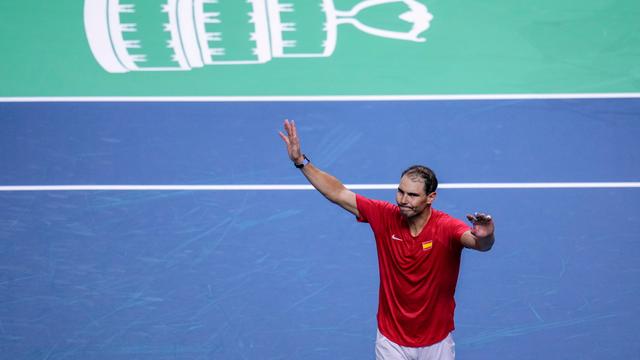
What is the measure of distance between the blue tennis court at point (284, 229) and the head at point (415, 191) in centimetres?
156

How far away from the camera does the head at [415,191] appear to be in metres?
3.62

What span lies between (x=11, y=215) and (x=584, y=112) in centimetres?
387

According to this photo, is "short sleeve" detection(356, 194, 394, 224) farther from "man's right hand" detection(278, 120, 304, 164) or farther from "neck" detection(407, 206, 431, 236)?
"man's right hand" detection(278, 120, 304, 164)

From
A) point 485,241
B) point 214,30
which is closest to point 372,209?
point 485,241

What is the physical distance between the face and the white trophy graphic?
1933 millimetres

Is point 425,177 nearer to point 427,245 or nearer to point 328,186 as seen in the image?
point 427,245

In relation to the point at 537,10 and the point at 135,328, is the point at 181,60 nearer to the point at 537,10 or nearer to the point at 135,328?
the point at 135,328

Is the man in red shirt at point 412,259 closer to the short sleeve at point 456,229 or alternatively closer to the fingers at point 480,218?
the short sleeve at point 456,229

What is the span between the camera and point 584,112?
5.23m

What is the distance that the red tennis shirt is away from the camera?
369cm

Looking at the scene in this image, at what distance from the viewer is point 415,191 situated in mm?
3613

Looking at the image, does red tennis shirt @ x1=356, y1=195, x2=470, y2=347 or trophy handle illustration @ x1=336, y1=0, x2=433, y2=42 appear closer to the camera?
red tennis shirt @ x1=356, y1=195, x2=470, y2=347

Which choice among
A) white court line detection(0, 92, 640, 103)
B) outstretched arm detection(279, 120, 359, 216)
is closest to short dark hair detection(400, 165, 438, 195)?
outstretched arm detection(279, 120, 359, 216)

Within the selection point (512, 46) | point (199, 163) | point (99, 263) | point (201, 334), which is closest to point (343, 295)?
point (201, 334)
